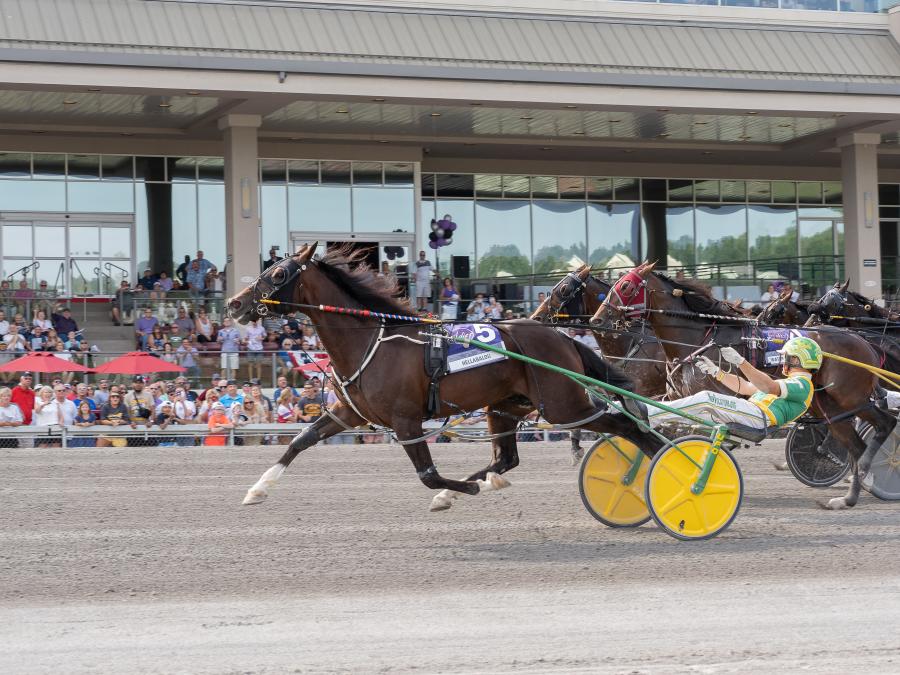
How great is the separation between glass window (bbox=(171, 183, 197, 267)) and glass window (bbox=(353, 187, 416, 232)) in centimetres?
340

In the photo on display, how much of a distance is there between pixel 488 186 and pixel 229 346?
11.6 meters

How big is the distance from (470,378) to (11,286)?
590 inches

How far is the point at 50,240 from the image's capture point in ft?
79.4

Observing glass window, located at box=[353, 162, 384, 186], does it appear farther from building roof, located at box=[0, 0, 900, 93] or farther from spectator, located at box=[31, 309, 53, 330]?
spectator, located at box=[31, 309, 53, 330]

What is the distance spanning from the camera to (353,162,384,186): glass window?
2594cm

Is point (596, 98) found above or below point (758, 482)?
above

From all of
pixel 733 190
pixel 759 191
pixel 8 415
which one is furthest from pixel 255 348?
pixel 759 191

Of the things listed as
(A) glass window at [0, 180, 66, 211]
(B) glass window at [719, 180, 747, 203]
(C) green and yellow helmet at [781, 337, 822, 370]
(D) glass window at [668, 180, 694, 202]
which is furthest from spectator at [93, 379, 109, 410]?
(B) glass window at [719, 180, 747, 203]

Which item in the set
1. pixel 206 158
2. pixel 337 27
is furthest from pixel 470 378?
pixel 206 158

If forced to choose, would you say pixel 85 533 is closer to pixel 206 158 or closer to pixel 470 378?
pixel 470 378

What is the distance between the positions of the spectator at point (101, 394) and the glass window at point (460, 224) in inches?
493

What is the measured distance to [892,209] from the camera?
31.5 metres

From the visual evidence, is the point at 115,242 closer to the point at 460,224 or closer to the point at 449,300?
the point at 449,300

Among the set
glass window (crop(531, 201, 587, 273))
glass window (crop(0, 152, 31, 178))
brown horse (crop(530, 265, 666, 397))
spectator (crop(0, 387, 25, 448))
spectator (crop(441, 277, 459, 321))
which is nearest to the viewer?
brown horse (crop(530, 265, 666, 397))
